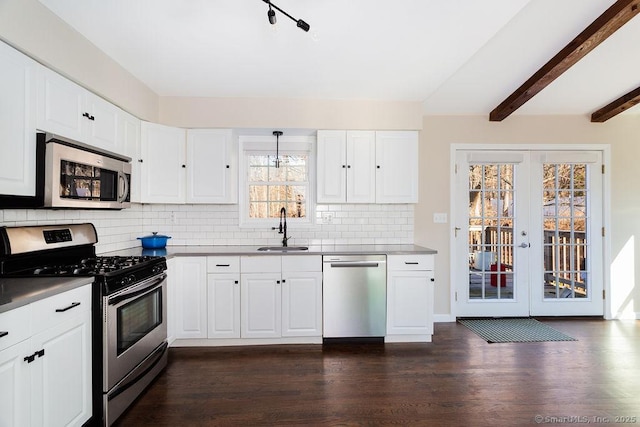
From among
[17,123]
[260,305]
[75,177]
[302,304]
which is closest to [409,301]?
[302,304]

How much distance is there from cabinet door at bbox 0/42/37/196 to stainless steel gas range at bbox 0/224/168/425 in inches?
13.6

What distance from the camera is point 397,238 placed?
3.81 metres

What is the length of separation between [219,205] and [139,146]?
3.21 ft

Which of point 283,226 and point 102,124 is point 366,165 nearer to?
point 283,226

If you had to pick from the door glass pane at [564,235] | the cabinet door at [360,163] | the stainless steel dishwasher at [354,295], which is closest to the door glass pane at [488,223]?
the door glass pane at [564,235]

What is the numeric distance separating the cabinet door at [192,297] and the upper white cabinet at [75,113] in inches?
46.7

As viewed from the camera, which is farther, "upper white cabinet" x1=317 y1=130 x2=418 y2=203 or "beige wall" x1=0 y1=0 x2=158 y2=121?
"upper white cabinet" x1=317 y1=130 x2=418 y2=203

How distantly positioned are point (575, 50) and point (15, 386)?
4.30 metres

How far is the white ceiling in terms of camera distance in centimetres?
218

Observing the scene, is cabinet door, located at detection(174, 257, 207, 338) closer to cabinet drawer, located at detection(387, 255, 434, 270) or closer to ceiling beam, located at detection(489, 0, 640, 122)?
cabinet drawer, located at detection(387, 255, 434, 270)

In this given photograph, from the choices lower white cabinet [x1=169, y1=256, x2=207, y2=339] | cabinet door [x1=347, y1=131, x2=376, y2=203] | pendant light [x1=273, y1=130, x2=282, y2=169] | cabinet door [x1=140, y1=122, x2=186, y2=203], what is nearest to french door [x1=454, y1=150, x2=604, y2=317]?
cabinet door [x1=347, y1=131, x2=376, y2=203]

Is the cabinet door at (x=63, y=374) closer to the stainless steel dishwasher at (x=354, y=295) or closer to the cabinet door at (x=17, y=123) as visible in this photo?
the cabinet door at (x=17, y=123)

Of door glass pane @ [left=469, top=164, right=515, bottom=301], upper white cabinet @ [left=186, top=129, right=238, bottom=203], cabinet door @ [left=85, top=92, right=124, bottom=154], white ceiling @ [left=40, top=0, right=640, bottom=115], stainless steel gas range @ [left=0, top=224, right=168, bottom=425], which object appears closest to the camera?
stainless steel gas range @ [left=0, top=224, right=168, bottom=425]

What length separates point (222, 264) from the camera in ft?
10.2
